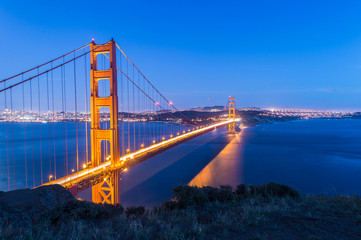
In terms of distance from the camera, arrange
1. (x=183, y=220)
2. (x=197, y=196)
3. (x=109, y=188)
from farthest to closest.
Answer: (x=109, y=188), (x=197, y=196), (x=183, y=220)

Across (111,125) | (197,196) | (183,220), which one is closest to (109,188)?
(111,125)

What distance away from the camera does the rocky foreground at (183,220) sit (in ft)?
7.93

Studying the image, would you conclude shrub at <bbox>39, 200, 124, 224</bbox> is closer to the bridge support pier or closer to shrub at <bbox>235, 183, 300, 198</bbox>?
shrub at <bbox>235, 183, 300, 198</bbox>

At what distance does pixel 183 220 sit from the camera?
2984 millimetres

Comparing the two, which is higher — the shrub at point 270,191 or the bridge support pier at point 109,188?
→ the shrub at point 270,191

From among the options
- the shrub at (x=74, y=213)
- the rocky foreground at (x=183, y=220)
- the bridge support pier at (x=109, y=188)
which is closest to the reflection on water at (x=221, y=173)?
the bridge support pier at (x=109, y=188)

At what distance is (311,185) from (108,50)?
52.2ft

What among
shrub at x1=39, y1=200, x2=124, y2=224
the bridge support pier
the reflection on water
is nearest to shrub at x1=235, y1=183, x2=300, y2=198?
shrub at x1=39, y1=200, x2=124, y2=224

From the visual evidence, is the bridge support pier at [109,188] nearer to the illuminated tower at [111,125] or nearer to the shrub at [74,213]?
the illuminated tower at [111,125]

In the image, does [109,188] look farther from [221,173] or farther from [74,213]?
[221,173]

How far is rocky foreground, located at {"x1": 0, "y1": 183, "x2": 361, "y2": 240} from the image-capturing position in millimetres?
2416

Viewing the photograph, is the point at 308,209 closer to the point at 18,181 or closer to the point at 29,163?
the point at 18,181

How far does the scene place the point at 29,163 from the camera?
2103 cm

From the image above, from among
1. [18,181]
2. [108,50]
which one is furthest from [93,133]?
[18,181]
